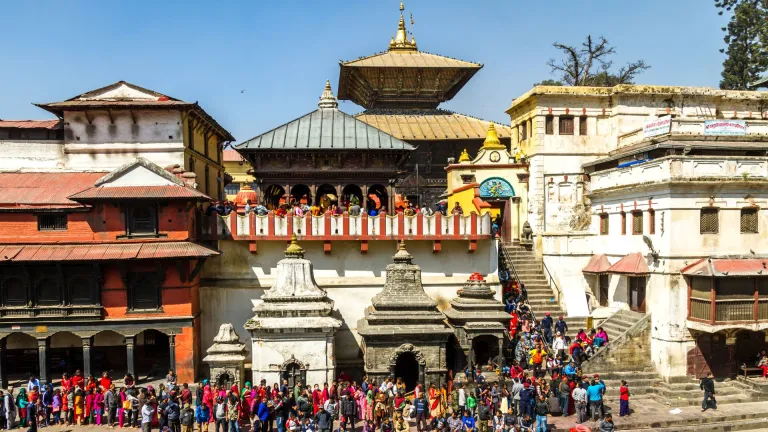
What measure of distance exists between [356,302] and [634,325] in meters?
10.8

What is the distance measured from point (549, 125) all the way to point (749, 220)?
36.3 ft

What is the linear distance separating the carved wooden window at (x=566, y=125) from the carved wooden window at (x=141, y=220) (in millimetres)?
20216

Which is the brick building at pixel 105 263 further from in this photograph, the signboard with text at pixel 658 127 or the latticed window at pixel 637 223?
the signboard with text at pixel 658 127

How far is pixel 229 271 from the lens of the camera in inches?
1022

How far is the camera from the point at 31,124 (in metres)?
26.5

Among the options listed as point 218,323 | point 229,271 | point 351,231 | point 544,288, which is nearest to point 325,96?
point 351,231

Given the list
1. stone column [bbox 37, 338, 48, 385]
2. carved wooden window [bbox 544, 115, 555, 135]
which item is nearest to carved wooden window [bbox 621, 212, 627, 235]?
carved wooden window [bbox 544, 115, 555, 135]

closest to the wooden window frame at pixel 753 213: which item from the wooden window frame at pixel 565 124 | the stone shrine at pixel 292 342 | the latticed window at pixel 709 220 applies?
the latticed window at pixel 709 220

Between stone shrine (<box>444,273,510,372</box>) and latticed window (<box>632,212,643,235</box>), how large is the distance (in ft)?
21.0

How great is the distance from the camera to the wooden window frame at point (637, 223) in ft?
83.9

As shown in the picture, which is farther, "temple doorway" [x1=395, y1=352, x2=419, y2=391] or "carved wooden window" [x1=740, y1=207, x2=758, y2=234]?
"carved wooden window" [x1=740, y1=207, x2=758, y2=234]

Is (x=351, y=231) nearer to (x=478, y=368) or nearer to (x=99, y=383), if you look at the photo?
(x=478, y=368)

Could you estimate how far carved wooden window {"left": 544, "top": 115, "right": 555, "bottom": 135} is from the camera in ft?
107

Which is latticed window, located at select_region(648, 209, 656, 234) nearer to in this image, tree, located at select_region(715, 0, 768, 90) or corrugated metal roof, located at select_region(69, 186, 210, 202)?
corrugated metal roof, located at select_region(69, 186, 210, 202)
